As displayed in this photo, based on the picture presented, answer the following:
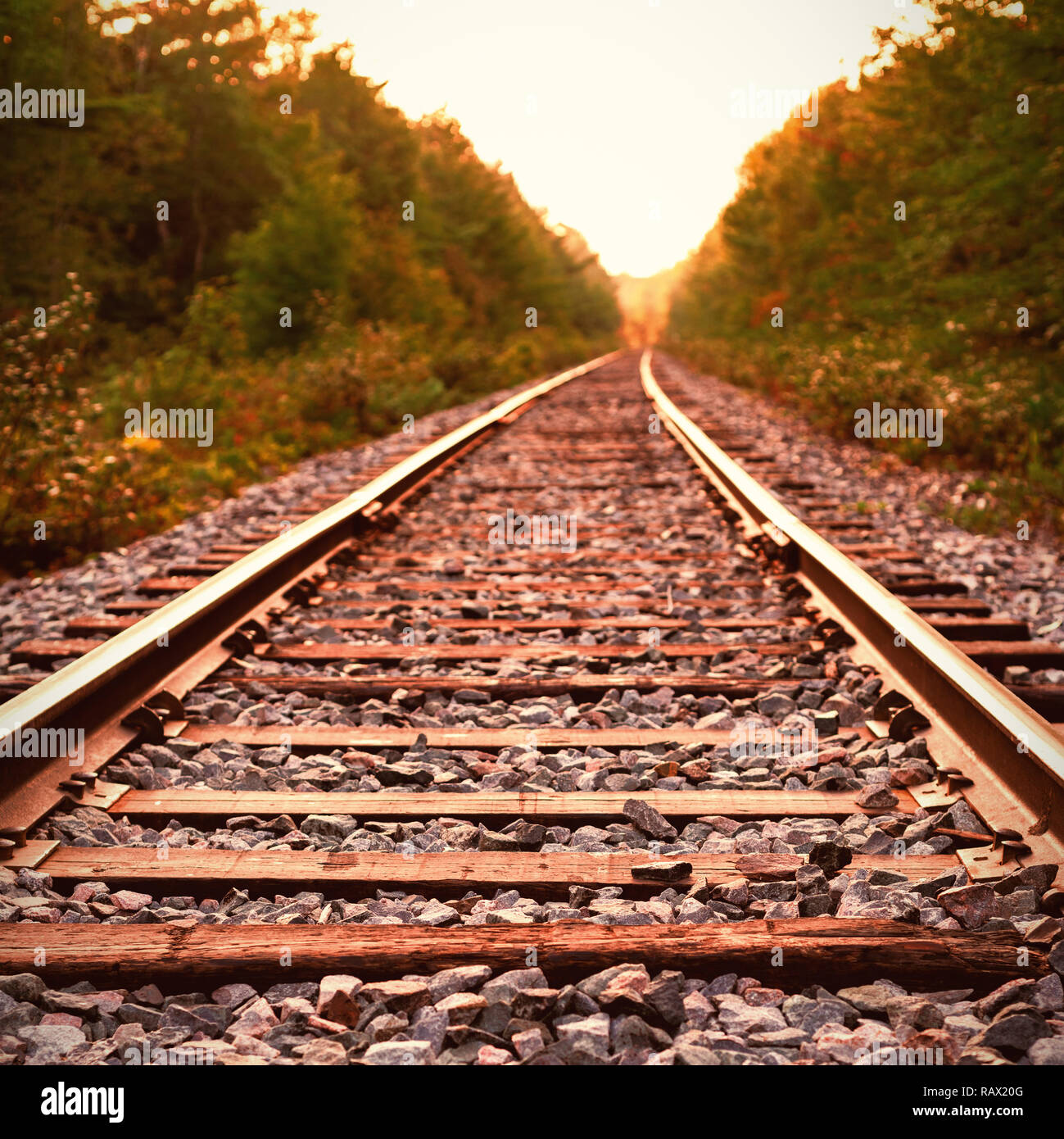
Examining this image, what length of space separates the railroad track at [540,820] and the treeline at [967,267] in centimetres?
327

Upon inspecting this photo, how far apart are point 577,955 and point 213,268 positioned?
89.5 feet

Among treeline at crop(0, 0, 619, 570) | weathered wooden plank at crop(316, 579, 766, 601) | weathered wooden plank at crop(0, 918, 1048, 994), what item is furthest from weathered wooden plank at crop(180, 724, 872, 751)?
treeline at crop(0, 0, 619, 570)

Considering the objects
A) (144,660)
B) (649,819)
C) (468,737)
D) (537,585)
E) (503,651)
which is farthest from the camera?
(537,585)

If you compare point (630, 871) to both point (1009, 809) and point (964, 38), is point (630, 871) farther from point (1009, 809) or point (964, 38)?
point (964, 38)

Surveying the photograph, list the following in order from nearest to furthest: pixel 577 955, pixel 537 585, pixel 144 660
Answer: pixel 577 955
pixel 144 660
pixel 537 585

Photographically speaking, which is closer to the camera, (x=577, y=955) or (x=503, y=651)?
(x=577, y=955)

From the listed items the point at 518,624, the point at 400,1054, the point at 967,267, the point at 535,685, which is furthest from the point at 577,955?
the point at 967,267

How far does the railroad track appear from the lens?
4.72 ft

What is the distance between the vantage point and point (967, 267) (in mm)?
12648

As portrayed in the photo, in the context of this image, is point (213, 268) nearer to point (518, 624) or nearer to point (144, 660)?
point (518, 624)

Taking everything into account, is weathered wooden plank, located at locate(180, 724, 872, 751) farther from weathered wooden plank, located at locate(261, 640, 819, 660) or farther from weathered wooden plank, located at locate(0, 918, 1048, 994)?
weathered wooden plank, located at locate(0, 918, 1048, 994)

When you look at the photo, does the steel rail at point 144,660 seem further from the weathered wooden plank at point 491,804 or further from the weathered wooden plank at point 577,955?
the weathered wooden plank at point 577,955

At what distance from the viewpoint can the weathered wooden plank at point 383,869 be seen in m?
1.81
